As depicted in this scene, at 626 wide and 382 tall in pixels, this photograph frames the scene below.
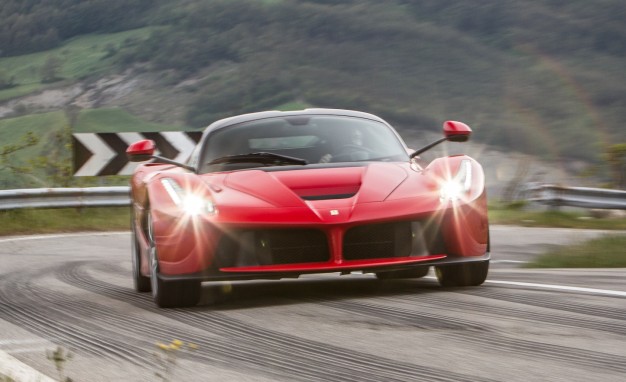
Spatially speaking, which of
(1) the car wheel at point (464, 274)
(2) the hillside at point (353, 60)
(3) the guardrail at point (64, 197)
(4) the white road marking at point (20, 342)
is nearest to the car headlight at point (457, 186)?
(1) the car wheel at point (464, 274)

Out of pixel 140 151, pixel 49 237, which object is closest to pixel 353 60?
pixel 49 237

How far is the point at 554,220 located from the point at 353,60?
5497 inches

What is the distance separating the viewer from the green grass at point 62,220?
16.1 meters

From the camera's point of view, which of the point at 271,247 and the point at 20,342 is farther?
the point at 271,247

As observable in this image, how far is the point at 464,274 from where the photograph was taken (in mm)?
6492

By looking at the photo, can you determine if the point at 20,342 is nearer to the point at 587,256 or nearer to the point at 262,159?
the point at 262,159

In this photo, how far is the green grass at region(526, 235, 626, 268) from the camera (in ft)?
29.4

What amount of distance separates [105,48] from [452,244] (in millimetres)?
149509

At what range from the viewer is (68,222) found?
1675cm

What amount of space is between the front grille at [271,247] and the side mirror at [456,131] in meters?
1.68

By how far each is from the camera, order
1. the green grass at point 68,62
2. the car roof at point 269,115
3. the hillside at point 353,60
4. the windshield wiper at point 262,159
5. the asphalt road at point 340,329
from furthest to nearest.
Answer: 1. the green grass at point 68,62
2. the hillside at point 353,60
3. the car roof at point 269,115
4. the windshield wiper at point 262,159
5. the asphalt road at point 340,329

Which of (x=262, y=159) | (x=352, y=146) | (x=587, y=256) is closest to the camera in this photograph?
(x=262, y=159)

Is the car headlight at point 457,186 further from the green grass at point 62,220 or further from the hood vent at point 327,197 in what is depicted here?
the green grass at point 62,220

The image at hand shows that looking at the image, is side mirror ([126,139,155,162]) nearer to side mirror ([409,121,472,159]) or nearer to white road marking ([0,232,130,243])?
side mirror ([409,121,472,159])
